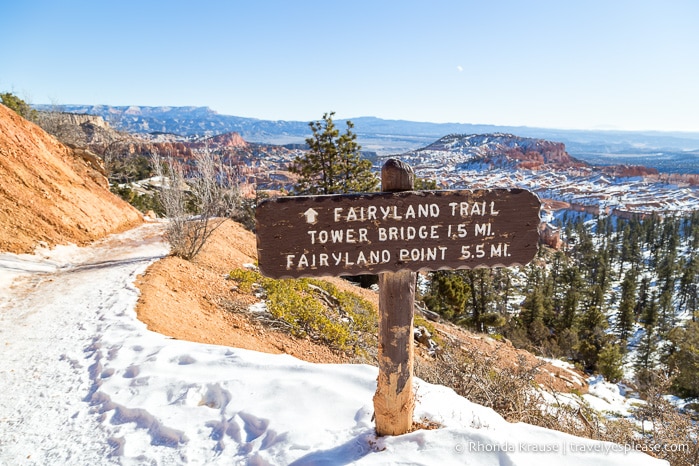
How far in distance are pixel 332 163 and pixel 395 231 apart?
17503mm

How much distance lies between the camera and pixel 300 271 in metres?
2.47

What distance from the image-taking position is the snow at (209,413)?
287 cm

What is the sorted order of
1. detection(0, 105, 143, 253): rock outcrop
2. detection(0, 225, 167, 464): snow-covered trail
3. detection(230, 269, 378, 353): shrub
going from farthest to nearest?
1. detection(0, 105, 143, 253): rock outcrop
2. detection(230, 269, 378, 353): shrub
3. detection(0, 225, 167, 464): snow-covered trail

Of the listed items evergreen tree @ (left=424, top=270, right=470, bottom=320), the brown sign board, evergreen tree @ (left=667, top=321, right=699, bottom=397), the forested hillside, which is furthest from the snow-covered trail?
evergreen tree @ (left=667, top=321, right=699, bottom=397)

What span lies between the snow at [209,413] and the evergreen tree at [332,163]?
571 inches

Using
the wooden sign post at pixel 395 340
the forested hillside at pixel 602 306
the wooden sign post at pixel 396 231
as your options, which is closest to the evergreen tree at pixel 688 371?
the forested hillside at pixel 602 306

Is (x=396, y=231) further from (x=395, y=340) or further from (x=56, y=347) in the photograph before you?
(x=56, y=347)

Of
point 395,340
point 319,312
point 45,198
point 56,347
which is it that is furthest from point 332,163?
point 395,340

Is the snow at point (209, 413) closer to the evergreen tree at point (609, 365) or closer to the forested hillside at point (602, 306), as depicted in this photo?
the forested hillside at point (602, 306)

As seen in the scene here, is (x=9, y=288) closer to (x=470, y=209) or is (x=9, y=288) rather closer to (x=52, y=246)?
(x=52, y=246)

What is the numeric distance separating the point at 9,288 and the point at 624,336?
5572 centimetres

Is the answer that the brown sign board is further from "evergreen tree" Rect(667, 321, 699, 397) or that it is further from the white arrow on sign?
"evergreen tree" Rect(667, 321, 699, 397)

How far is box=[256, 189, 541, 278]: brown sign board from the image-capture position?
245cm

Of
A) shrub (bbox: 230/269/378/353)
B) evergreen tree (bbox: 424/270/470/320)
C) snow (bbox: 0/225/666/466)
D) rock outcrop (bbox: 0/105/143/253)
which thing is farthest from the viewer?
evergreen tree (bbox: 424/270/470/320)
